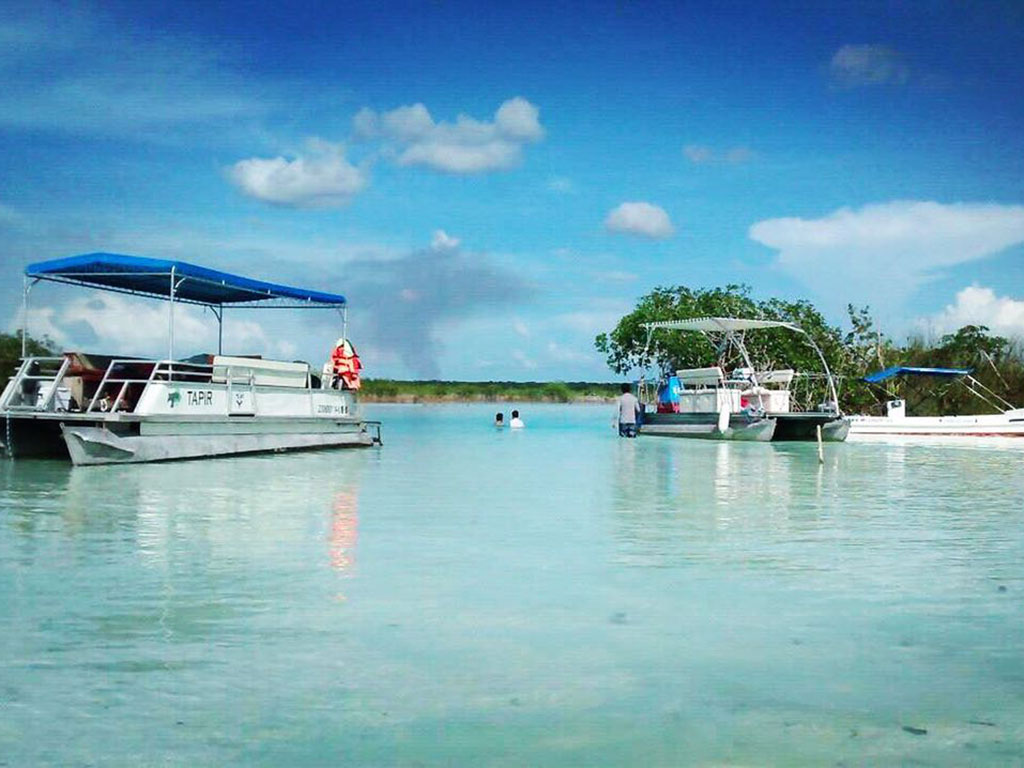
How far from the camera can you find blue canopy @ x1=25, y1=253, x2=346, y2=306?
1645 centimetres

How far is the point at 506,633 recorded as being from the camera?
571cm

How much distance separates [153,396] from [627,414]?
16201 mm

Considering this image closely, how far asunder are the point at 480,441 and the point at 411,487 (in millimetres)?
15126

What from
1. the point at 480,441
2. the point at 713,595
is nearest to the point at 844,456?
the point at 480,441

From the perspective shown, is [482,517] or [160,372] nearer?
[482,517]

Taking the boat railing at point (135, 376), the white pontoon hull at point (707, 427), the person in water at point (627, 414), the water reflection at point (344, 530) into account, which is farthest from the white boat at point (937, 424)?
the water reflection at point (344, 530)

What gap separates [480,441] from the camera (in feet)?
96.6

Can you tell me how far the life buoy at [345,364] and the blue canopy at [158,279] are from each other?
67.0 inches

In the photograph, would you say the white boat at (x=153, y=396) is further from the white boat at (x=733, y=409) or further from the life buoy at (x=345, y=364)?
the white boat at (x=733, y=409)

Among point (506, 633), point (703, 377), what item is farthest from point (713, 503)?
point (703, 377)

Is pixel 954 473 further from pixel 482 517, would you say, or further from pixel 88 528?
pixel 88 528

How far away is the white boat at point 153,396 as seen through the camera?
16.2m

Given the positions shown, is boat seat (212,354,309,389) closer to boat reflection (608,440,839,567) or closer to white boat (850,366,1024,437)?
boat reflection (608,440,839,567)

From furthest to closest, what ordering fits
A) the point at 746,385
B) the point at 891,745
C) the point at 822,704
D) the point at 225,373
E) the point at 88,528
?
the point at 746,385, the point at 225,373, the point at 88,528, the point at 822,704, the point at 891,745
